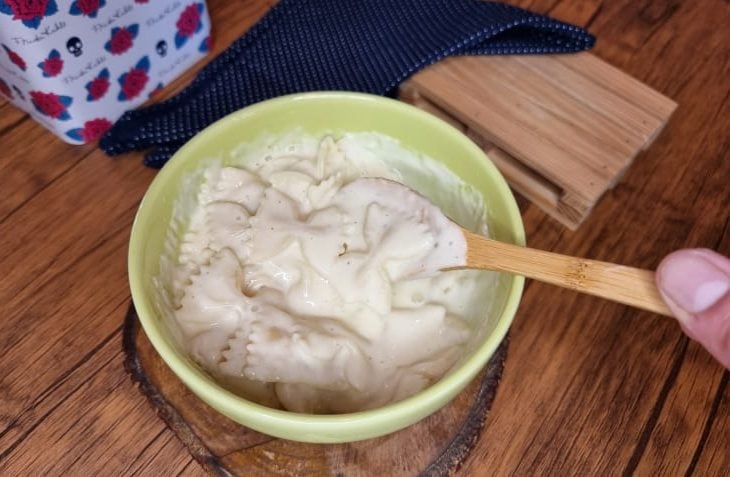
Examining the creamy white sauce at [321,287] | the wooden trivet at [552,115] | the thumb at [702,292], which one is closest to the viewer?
the thumb at [702,292]

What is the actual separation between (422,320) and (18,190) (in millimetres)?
496

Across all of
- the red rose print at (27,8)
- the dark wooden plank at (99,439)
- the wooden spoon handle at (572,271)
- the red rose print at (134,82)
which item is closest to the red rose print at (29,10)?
the red rose print at (27,8)

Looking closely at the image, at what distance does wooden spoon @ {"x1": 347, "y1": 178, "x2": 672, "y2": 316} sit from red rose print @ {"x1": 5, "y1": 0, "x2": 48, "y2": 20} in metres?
0.38

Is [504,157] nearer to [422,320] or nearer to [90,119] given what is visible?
[422,320]

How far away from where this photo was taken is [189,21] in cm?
81

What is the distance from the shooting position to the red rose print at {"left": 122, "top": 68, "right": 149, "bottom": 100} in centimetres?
79

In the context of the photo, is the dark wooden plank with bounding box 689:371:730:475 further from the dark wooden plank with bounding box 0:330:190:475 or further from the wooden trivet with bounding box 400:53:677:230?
the dark wooden plank with bounding box 0:330:190:475

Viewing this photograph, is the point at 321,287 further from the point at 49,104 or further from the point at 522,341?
the point at 49,104

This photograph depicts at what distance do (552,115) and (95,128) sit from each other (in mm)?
539

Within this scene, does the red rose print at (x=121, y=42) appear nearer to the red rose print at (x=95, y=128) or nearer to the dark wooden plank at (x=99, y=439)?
the red rose print at (x=95, y=128)

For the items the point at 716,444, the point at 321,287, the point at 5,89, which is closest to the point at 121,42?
the point at 5,89

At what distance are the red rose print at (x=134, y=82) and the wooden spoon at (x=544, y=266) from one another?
36cm

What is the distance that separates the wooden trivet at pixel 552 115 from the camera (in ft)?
2.38

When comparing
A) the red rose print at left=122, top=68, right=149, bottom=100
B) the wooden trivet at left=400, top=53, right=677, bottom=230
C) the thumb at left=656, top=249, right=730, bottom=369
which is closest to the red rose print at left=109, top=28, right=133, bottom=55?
the red rose print at left=122, top=68, right=149, bottom=100
